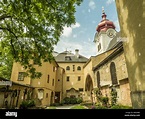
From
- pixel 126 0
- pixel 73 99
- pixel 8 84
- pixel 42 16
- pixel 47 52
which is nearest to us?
pixel 126 0

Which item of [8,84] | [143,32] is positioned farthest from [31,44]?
[143,32]

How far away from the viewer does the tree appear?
5.29 meters

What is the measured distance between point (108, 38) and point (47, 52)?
25531mm

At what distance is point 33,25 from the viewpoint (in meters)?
6.32

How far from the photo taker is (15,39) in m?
7.57

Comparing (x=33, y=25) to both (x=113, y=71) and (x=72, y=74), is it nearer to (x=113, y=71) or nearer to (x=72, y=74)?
(x=113, y=71)

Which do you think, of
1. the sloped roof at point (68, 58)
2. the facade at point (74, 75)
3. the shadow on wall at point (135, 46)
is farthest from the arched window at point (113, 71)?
the sloped roof at point (68, 58)

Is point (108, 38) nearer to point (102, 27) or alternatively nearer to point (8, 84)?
point (102, 27)

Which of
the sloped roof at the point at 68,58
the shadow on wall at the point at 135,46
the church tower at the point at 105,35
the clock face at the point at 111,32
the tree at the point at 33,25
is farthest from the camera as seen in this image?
the clock face at the point at 111,32

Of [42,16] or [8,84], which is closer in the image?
[42,16]

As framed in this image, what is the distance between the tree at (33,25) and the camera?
529 centimetres

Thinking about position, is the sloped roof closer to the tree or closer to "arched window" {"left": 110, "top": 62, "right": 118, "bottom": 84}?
"arched window" {"left": 110, "top": 62, "right": 118, "bottom": 84}

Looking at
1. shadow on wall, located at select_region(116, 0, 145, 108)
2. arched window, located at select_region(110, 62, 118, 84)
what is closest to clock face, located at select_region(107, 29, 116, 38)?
arched window, located at select_region(110, 62, 118, 84)

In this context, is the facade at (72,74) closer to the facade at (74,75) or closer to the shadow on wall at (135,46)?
the facade at (74,75)
